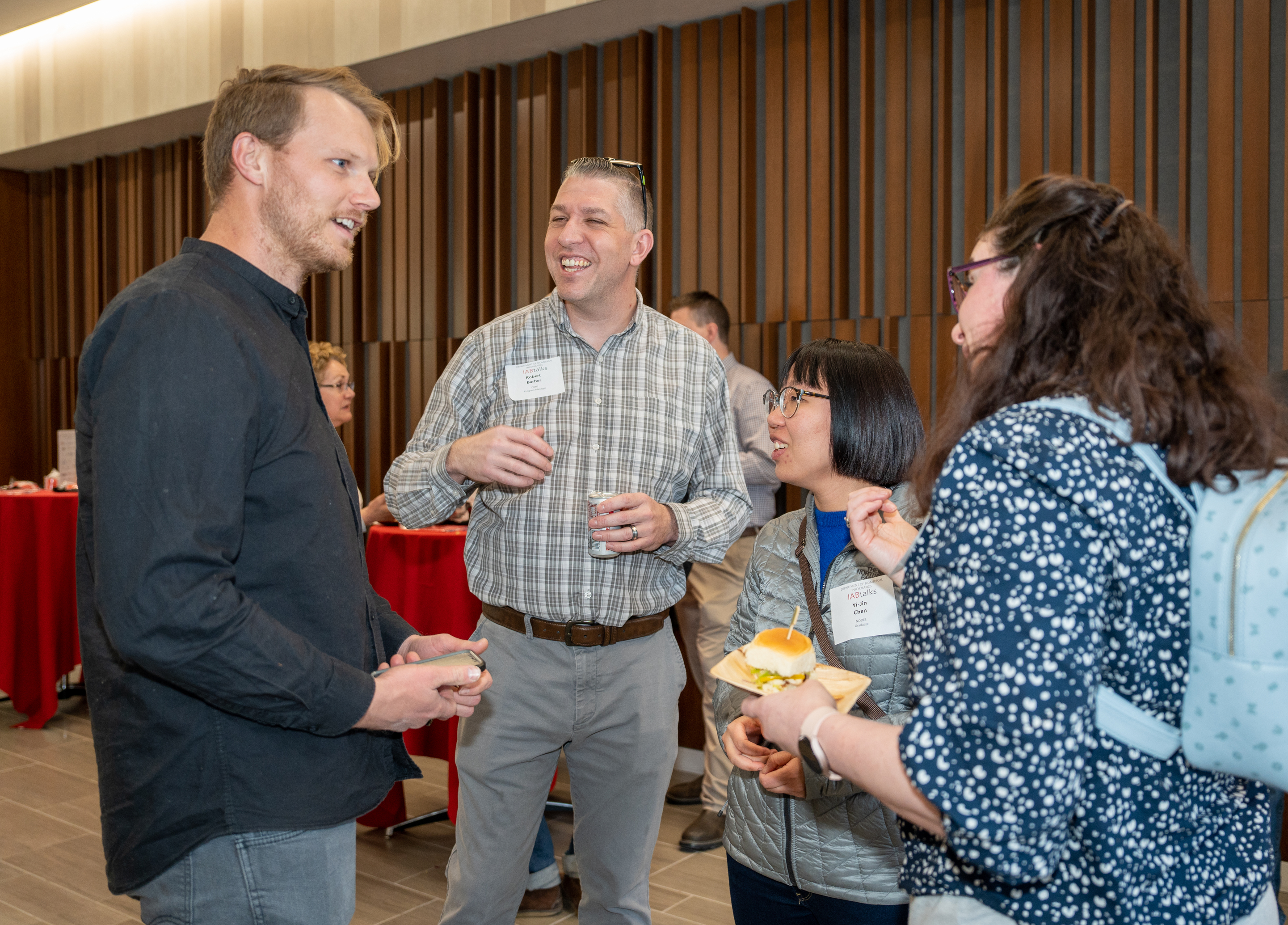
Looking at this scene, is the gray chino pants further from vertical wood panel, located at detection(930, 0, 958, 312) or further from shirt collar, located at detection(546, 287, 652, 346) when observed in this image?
vertical wood panel, located at detection(930, 0, 958, 312)

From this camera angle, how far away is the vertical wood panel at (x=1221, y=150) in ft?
11.4

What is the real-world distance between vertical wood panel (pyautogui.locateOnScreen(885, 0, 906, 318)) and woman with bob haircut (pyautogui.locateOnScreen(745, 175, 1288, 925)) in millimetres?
3125

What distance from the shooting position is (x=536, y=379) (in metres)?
2.25

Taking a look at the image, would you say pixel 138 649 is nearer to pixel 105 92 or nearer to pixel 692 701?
pixel 692 701

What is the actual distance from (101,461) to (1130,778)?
1.16 metres

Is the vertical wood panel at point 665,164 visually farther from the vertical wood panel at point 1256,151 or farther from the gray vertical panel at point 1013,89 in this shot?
the vertical wood panel at point 1256,151

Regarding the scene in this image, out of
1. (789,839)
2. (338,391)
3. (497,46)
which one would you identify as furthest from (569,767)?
(497,46)

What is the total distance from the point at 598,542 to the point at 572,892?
5.62ft

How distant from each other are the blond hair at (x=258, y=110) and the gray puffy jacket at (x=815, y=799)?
Result: 1095mm

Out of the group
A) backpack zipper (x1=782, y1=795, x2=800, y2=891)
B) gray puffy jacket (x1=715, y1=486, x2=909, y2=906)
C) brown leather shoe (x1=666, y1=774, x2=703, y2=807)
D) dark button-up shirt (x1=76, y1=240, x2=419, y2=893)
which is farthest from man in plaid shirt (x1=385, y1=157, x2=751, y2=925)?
brown leather shoe (x1=666, y1=774, x2=703, y2=807)

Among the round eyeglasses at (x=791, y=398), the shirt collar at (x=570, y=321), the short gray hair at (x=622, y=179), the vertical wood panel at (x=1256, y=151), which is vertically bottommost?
the round eyeglasses at (x=791, y=398)

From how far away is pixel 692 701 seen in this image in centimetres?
445

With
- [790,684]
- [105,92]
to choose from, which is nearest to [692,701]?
[790,684]

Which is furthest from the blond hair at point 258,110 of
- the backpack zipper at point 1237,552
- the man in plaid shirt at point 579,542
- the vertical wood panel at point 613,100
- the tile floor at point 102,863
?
the vertical wood panel at point 613,100
